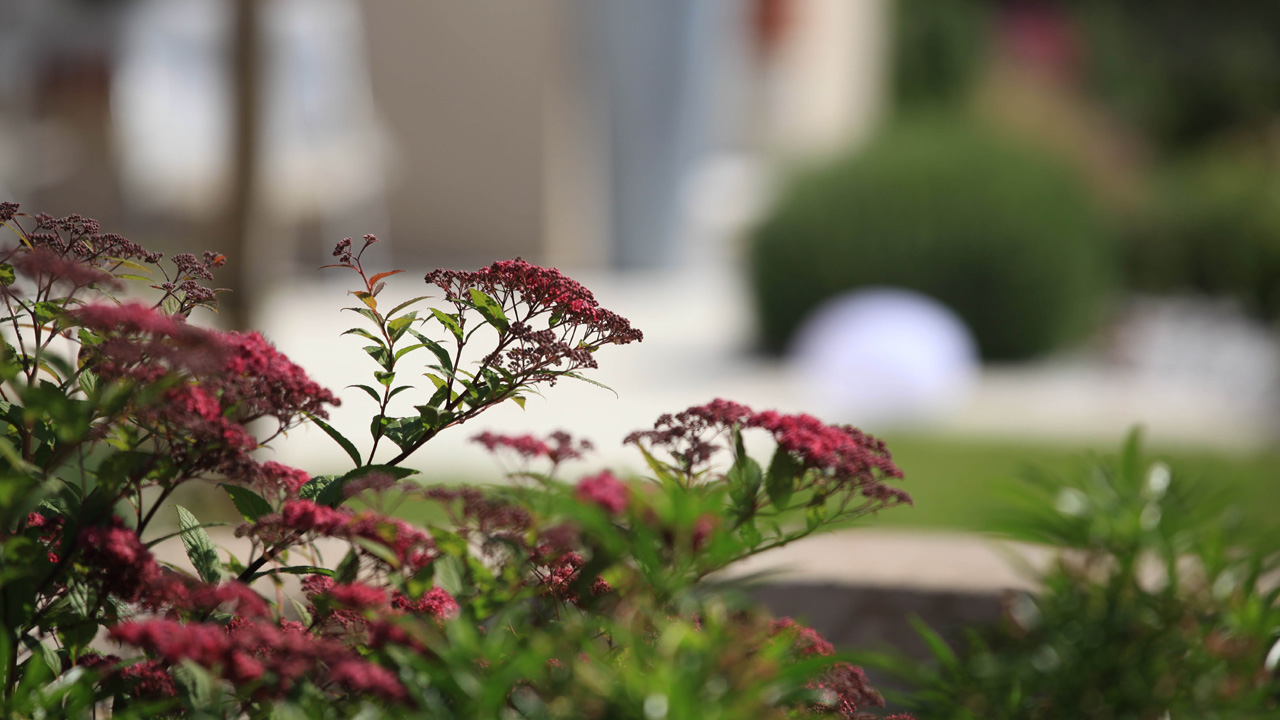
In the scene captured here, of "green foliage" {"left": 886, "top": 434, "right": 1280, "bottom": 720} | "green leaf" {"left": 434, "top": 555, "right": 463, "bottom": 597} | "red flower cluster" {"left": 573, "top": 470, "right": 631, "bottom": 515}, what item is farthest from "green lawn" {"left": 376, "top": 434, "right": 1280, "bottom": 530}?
"red flower cluster" {"left": 573, "top": 470, "right": 631, "bottom": 515}

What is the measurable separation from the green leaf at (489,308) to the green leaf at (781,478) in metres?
0.23

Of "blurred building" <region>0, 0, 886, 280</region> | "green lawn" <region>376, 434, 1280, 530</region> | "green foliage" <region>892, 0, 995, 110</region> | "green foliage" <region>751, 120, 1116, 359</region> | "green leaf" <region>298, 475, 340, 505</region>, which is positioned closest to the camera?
"green leaf" <region>298, 475, 340, 505</region>

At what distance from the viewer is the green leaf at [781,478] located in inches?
36.1

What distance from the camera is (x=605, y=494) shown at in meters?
0.76

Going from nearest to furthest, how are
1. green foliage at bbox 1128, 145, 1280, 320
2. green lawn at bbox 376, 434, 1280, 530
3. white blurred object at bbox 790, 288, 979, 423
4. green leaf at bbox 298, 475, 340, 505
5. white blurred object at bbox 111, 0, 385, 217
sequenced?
green leaf at bbox 298, 475, 340, 505 → green lawn at bbox 376, 434, 1280, 530 → white blurred object at bbox 790, 288, 979, 423 → white blurred object at bbox 111, 0, 385, 217 → green foliage at bbox 1128, 145, 1280, 320

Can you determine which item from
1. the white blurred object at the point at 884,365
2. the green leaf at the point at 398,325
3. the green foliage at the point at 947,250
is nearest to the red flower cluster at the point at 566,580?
the green leaf at the point at 398,325

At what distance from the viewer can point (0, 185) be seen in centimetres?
619

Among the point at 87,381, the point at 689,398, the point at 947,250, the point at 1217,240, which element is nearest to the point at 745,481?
the point at 87,381

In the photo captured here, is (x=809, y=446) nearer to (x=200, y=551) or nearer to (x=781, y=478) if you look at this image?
(x=781, y=478)

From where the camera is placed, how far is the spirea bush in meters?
0.78

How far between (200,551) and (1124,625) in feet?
3.26

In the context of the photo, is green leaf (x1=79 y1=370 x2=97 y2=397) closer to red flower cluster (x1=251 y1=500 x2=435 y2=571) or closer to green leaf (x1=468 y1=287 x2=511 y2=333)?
red flower cluster (x1=251 y1=500 x2=435 y2=571)

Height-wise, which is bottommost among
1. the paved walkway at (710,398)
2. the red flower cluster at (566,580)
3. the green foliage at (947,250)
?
the paved walkway at (710,398)

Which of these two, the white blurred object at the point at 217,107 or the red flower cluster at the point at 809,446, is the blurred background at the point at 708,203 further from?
the red flower cluster at the point at 809,446
